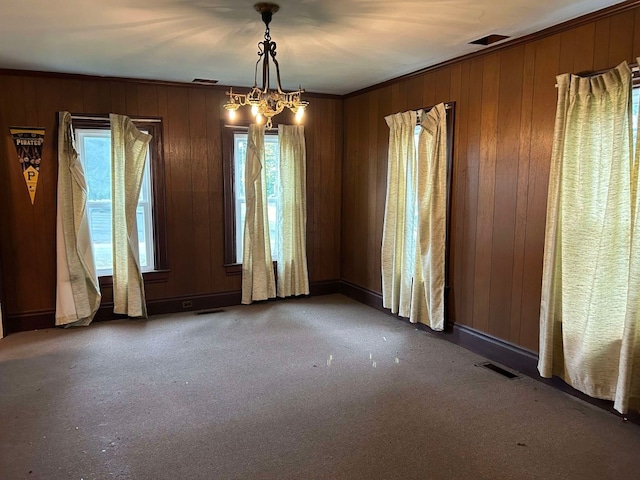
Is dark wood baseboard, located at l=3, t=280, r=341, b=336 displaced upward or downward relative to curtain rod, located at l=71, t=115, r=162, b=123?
downward

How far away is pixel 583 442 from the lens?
2680 mm

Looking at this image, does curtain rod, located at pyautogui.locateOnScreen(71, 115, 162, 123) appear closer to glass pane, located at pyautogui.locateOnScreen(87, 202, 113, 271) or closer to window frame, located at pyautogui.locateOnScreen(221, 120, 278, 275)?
window frame, located at pyautogui.locateOnScreen(221, 120, 278, 275)

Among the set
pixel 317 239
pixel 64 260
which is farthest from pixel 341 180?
pixel 64 260

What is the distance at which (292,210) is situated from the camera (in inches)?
223

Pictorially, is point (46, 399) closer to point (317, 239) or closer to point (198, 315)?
point (198, 315)

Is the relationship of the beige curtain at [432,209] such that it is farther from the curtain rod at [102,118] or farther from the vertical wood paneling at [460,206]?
the curtain rod at [102,118]

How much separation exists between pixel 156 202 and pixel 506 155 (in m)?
3.52

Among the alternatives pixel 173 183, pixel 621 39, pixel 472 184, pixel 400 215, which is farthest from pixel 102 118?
pixel 621 39

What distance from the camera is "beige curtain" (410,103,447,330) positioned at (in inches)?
167

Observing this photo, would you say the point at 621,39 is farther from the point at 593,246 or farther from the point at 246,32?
the point at 246,32

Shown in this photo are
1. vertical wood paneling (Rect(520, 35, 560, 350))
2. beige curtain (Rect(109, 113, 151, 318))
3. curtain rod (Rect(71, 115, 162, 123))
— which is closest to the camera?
vertical wood paneling (Rect(520, 35, 560, 350))

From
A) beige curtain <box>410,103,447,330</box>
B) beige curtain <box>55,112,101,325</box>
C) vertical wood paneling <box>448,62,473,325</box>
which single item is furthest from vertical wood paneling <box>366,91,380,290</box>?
beige curtain <box>55,112,101,325</box>

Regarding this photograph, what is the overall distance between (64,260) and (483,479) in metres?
4.15

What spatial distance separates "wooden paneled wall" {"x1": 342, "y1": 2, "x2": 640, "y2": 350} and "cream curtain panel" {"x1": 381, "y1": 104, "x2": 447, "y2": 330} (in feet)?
0.44
